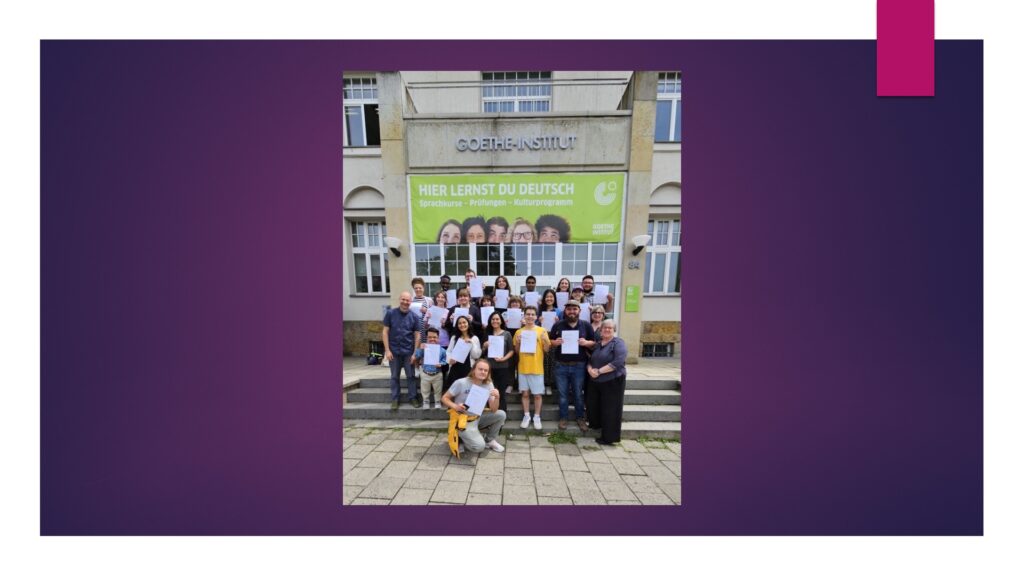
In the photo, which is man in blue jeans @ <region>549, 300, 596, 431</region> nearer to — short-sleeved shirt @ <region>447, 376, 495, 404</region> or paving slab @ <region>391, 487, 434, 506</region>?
short-sleeved shirt @ <region>447, 376, 495, 404</region>

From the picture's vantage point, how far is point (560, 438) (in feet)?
11.6

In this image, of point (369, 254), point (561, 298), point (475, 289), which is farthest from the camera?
point (369, 254)

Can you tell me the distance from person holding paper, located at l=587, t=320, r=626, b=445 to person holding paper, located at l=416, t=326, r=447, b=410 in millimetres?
1762

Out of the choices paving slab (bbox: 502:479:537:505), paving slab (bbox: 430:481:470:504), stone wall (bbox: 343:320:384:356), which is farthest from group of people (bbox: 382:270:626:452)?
stone wall (bbox: 343:320:384:356)

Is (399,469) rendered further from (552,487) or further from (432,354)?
(552,487)

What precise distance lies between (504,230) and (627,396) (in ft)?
11.0

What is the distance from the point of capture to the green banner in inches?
217
